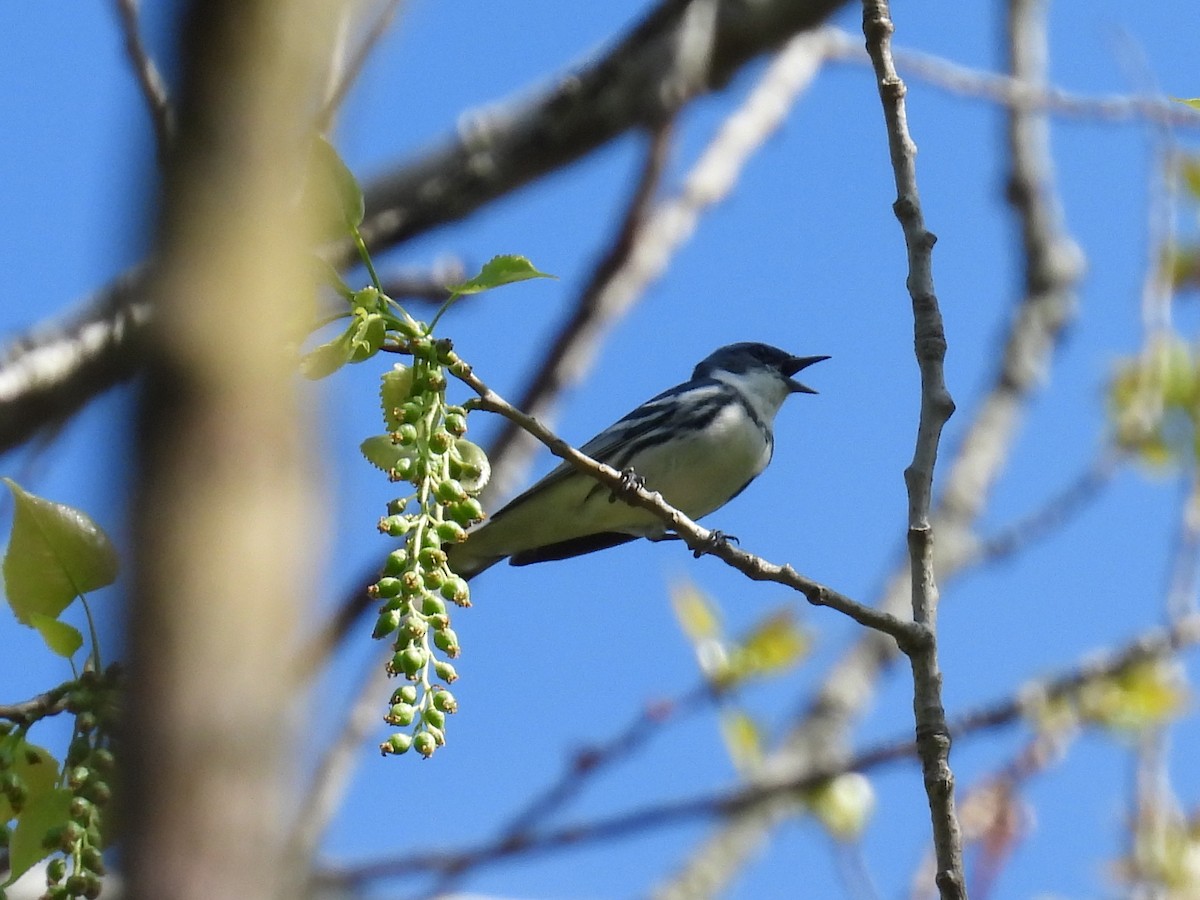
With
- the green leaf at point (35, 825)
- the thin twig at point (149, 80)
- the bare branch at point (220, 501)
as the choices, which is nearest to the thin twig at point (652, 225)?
the thin twig at point (149, 80)

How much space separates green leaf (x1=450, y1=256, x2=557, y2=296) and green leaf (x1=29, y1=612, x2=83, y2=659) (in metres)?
0.70

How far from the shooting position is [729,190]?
582 cm

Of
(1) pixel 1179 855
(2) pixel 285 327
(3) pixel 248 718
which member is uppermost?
(1) pixel 1179 855

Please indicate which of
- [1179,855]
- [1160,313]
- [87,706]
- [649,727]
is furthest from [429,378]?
[1179,855]

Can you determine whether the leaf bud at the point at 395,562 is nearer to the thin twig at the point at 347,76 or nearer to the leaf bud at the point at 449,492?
the leaf bud at the point at 449,492

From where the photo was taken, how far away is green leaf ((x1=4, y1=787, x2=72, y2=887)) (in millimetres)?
1847

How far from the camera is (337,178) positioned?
6.28ft

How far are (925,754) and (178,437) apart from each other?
1290 mm

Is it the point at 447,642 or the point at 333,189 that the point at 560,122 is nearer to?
the point at 333,189

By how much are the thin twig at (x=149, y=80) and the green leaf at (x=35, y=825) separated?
87 centimetres

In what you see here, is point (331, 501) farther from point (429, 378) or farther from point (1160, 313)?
point (1160, 313)

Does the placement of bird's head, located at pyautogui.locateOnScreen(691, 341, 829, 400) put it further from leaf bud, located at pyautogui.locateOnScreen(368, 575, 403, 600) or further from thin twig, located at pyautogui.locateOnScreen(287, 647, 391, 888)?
leaf bud, located at pyautogui.locateOnScreen(368, 575, 403, 600)

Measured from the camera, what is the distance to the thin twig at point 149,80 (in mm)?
1237

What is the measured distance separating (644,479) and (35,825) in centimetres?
382
